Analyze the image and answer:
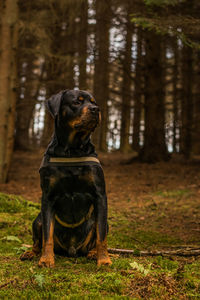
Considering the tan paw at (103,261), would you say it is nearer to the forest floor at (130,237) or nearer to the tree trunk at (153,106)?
the forest floor at (130,237)

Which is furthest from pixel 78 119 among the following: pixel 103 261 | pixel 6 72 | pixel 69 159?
pixel 6 72

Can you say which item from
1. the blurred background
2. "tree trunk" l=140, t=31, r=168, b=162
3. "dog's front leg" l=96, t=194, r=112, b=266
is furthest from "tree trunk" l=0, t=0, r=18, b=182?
"dog's front leg" l=96, t=194, r=112, b=266

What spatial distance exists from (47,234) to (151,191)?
22.6ft

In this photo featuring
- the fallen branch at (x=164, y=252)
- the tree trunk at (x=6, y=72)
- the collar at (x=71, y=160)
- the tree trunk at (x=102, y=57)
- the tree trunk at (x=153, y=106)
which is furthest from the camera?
the tree trunk at (x=153, y=106)

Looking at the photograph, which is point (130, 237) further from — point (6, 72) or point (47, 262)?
point (6, 72)

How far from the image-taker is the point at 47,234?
3711 millimetres

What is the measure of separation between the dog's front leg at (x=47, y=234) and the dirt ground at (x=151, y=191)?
9.49 ft

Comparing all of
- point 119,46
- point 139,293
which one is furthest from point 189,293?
point 119,46

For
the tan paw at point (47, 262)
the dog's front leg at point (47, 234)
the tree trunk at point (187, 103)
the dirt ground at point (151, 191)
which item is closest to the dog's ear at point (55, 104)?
the dog's front leg at point (47, 234)

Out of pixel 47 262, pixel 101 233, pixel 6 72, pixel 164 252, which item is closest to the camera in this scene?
pixel 47 262

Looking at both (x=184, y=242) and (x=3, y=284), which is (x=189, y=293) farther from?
(x=184, y=242)

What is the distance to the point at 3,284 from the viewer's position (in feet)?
10.3

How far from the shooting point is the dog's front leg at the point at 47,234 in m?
3.63

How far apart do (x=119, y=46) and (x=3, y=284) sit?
11.6 meters
